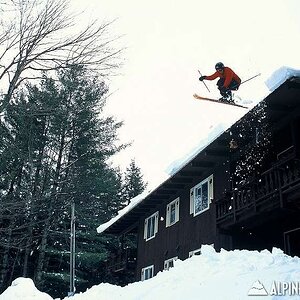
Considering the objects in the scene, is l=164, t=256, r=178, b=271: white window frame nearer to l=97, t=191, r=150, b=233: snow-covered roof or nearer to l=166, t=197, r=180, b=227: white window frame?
l=166, t=197, r=180, b=227: white window frame

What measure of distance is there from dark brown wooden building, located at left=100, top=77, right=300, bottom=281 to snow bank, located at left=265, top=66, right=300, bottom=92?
11.8 inches

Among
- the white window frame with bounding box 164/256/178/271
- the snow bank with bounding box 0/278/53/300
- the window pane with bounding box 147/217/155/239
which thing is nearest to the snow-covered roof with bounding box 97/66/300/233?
the window pane with bounding box 147/217/155/239

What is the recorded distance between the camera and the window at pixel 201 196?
1496 centimetres

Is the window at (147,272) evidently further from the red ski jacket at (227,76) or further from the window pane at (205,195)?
the red ski jacket at (227,76)

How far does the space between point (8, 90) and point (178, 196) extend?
35.4 ft

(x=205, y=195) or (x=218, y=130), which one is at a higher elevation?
(x=218, y=130)

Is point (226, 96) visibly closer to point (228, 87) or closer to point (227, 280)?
point (228, 87)

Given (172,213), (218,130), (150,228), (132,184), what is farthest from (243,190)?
(132,184)

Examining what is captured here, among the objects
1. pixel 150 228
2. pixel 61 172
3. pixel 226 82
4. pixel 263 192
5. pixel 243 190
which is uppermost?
pixel 61 172

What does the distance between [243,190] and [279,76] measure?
4159mm

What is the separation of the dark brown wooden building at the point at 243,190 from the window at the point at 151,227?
1.11 meters

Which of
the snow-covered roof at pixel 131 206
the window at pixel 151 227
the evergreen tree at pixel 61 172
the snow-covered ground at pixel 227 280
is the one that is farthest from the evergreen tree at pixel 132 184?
the snow-covered ground at pixel 227 280

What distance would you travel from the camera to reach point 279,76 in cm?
850

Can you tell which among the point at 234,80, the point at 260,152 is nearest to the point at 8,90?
the point at 234,80
